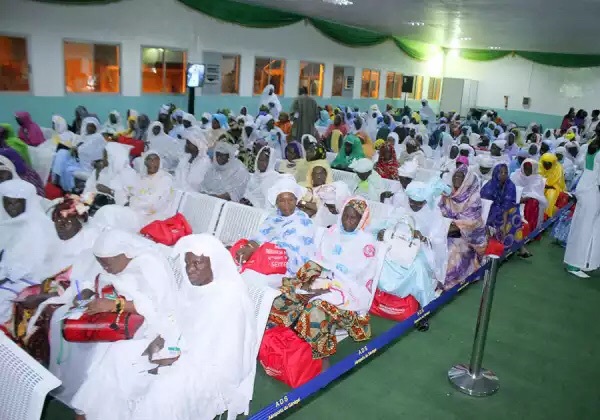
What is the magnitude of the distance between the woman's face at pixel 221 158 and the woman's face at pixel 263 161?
42 centimetres

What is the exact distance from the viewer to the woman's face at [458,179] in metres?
4.92

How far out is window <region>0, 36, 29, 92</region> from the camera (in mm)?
8352

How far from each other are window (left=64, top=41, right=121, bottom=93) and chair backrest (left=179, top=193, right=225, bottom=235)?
19.0 ft

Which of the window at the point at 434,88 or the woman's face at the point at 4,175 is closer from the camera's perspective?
the woman's face at the point at 4,175

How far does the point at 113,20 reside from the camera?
9.60 meters

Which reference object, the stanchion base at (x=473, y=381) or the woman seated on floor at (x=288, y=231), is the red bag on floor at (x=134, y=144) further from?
the stanchion base at (x=473, y=381)

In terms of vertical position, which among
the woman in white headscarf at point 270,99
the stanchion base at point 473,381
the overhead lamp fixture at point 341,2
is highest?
the overhead lamp fixture at point 341,2

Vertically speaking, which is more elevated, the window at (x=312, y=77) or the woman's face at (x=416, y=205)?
the window at (x=312, y=77)

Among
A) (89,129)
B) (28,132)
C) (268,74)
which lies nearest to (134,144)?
(89,129)

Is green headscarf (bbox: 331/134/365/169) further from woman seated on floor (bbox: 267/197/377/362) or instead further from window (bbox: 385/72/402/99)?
window (bbox: 385/72/402/99)

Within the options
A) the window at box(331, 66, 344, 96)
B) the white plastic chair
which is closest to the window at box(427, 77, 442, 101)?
the window at box(331, 66, 344, 96)

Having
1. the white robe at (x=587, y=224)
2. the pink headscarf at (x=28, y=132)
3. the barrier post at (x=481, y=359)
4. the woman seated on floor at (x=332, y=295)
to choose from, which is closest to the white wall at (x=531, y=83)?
the white robe at (x=587, y=224)

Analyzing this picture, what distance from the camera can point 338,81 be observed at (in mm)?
16172

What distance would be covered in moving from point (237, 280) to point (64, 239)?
146 centimetres
